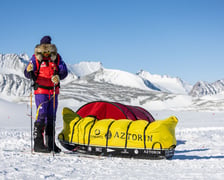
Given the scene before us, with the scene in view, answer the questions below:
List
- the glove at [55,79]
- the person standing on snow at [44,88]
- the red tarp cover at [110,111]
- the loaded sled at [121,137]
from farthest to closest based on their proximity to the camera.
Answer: the red tarp cover at [110,111] → the person standing on snow at [44,88] → the glove at [55,79] → the loaded sled at [121,137]

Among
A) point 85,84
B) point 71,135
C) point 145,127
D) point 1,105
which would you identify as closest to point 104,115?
point 71,135

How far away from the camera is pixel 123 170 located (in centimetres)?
397

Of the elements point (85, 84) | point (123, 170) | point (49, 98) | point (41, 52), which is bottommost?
point (123, 170)

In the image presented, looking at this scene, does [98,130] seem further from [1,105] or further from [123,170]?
[1,105]

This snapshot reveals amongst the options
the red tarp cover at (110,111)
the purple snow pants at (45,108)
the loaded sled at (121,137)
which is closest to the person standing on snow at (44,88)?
the purple snow pants at (45,108)

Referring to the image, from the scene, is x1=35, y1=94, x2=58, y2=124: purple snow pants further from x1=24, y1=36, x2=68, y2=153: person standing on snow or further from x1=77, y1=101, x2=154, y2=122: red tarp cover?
x1=77, y1=101, x2=154, y2=122: red tarp cover

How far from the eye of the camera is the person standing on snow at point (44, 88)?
5.49 meters

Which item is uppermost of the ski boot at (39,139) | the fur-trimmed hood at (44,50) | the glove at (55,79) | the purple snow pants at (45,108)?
the fur-trimmed hood at (44,50)

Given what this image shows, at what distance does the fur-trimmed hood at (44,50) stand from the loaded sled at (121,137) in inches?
47.9

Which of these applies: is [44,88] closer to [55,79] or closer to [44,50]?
[55,79]

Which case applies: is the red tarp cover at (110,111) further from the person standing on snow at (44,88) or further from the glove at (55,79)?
the glove at (55,79)

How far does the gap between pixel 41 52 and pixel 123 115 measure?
319cm

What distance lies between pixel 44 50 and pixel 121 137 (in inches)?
85.5

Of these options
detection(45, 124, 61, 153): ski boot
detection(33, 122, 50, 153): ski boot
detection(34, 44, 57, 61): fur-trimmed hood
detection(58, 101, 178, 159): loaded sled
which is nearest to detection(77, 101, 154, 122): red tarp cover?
detection(58, 101, 178, 159): loaded sled
